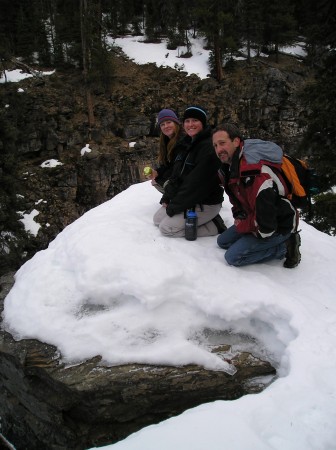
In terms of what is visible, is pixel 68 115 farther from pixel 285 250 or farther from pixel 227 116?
pixel 285 250

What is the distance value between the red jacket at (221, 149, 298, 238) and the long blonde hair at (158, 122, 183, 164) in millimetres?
1272

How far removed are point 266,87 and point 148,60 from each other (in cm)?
1028

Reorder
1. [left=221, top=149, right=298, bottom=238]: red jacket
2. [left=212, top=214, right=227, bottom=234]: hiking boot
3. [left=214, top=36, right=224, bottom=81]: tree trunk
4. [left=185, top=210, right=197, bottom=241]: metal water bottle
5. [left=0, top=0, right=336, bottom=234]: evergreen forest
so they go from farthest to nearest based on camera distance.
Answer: [left=214, top=36, right=224, bottom=81]: tree trunk
[left=0, top=0, right=336, bottom=234]: evergreen forest
[left=212, top=214, right=227, bottom=234]: hiking boot
[left=185, top=210, right=197, bottom=241]: metal water bottle
[left=221, top=149, right=298, bottom=238]: red jacket

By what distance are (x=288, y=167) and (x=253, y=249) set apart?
1.05 metres

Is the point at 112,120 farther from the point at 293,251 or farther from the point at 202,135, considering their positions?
the point at 293,251

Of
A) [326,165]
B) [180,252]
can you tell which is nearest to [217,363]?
[180,252]

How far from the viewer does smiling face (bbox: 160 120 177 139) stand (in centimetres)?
492

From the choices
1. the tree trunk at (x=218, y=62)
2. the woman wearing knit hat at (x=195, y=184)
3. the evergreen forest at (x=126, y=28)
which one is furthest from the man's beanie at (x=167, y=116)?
the tree trunk at (x=218, y=62)

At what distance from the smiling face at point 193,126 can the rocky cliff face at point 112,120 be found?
13547mm

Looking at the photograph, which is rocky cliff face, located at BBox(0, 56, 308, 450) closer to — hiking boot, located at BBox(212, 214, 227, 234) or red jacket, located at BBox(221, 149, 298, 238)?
red jacket, located at BBox(221, 149, 298, 238)

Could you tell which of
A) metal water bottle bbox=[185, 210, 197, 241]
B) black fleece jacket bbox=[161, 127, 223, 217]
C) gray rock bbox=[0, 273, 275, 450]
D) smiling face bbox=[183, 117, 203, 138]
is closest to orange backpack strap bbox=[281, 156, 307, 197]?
black fleece jacket bbox=[161, 127, 223, 217]

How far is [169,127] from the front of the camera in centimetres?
495

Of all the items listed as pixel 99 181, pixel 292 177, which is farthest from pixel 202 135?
pixel 99 181

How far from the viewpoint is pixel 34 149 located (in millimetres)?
20875
